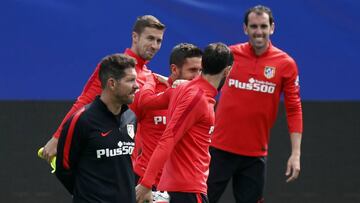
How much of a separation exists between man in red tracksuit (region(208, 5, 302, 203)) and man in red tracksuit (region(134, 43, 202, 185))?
819mm

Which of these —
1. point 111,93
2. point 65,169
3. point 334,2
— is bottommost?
point 65,169

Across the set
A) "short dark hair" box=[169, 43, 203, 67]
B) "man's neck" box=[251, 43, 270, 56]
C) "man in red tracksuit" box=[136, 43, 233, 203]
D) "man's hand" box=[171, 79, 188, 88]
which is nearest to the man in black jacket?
"man in red tracksuit" box=[136, 43, 233, 203]

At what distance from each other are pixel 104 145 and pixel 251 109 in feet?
7.53

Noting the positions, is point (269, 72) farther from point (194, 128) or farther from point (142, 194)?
point (142, 194)

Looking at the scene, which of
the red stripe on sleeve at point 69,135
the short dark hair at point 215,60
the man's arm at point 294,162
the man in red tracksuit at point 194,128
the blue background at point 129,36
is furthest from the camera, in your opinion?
the blue background at point 129,36

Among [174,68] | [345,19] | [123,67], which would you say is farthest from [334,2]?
[123,67]

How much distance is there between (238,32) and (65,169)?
10.7 ft

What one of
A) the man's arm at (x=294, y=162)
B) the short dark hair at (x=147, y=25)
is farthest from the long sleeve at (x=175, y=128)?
the man's arm at (x=294, y=162)

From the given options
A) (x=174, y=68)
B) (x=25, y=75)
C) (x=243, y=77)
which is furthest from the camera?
(x=25, y=75)

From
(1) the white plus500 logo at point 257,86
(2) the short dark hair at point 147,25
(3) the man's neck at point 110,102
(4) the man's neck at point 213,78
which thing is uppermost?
(2) the short dark hair at point 147,25

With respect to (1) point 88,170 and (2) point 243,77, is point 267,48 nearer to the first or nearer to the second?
(2) point 243,77

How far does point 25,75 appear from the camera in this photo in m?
7.75

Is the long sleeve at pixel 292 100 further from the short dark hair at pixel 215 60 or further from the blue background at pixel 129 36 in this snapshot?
the short dark hair at pixel 215 60

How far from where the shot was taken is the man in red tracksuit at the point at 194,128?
17.7ft
